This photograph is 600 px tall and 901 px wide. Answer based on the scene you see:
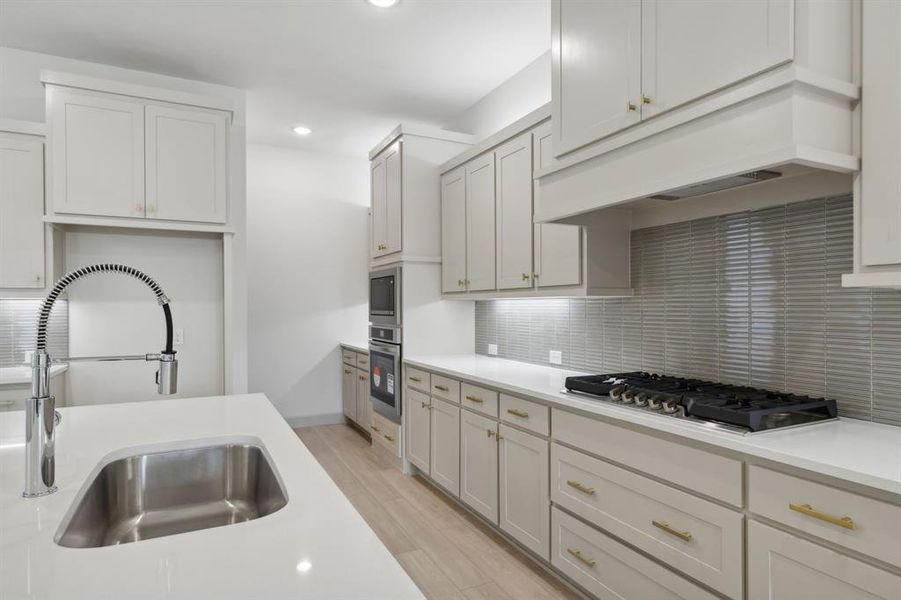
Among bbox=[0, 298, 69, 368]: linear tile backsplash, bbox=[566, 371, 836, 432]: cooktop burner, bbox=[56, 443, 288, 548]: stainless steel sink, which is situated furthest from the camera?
bbox=[0, 298, 69, 368]: linear tile backsplash

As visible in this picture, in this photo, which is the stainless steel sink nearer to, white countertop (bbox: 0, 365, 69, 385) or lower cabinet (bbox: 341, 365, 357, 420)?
white countertop (bbox: 0, 365, 69, 385)

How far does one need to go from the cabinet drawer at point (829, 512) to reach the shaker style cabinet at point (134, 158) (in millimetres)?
3338

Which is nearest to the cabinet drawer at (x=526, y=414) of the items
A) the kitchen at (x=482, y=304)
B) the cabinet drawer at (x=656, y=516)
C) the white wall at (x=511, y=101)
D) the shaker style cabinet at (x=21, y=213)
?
the kitchen at (x=482, y=304)

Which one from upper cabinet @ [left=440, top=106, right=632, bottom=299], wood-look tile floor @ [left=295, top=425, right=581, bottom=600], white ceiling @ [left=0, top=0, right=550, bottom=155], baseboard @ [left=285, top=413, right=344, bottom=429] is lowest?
wood-look tile floor @ [left=295, top=425, right=581, bottom=600]

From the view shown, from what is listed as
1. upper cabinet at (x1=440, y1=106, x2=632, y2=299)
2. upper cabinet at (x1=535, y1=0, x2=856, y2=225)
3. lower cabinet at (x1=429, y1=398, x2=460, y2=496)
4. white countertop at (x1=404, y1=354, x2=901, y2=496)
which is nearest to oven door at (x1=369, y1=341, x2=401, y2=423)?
lower cabinet at (x1=429, y1=398, x2=460, y2=496)

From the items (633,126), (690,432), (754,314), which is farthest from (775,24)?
(690,432)

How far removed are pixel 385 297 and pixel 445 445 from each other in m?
1.35

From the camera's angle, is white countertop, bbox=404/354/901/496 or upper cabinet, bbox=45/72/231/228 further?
upper cabinet, bbox=45/72/231/228

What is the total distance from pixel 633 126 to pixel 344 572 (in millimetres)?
1728

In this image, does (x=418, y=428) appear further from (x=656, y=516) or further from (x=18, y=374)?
(x=18, y=374)

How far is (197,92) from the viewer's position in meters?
3.83

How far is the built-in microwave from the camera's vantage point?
391 centimetres

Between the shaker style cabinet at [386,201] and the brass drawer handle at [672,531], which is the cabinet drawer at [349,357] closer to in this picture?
the shaker style cabinet at [386,201]

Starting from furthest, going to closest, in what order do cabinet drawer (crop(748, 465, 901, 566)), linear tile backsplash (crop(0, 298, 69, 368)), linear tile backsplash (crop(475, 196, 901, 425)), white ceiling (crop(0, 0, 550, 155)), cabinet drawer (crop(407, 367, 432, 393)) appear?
1. cabinet drawer (crop(407, 367, 432, 393))
2. linear tile backsplash (crop(0, 298, 69, 368))
3. white ceiling (crop(0, 0, 550, 155))
4. linear tile backsplash (crop(475, 196, 901, 425))
5. cabinet drawer (crop(748, 465, 901, 566))
